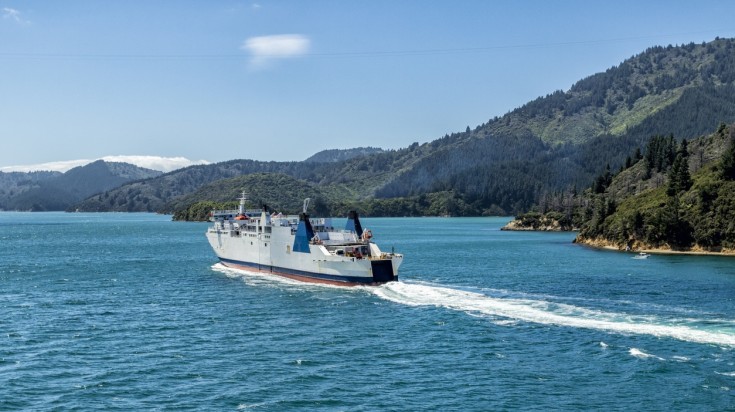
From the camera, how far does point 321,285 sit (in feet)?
276

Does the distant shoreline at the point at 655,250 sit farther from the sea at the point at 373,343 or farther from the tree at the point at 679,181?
the sea at the point at 373,343

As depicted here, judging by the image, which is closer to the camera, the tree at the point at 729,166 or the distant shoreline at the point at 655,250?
the distant shoreline at the point at 655,250

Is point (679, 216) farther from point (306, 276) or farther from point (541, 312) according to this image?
point (541, 312)

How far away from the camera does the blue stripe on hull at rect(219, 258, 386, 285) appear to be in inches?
3173

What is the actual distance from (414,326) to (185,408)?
972 inches

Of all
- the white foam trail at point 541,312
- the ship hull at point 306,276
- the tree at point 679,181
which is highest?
the tree at point 679,181

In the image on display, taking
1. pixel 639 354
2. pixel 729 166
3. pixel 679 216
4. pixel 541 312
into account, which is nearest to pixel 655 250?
pixel 679 216

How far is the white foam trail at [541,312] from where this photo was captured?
5238 centimetres

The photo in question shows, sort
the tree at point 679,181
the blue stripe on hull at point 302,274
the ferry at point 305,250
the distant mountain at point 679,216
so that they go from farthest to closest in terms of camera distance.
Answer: the tree at point 679,181
the distant mountain at point 679,216
the ferry at point 305,250
the blue stripe on hull at point 302,274

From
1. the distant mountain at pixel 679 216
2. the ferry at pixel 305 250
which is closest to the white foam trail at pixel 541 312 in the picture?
the ferry at pixel 305 250

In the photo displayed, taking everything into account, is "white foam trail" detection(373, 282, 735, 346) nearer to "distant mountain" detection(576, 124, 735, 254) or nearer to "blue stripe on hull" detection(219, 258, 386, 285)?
"blue stripe on hull" detection(219, 258, 386, 285)

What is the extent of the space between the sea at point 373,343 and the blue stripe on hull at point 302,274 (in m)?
1.43

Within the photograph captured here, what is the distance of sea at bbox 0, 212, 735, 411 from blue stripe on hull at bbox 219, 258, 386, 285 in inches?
56.3

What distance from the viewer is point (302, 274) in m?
88.6
